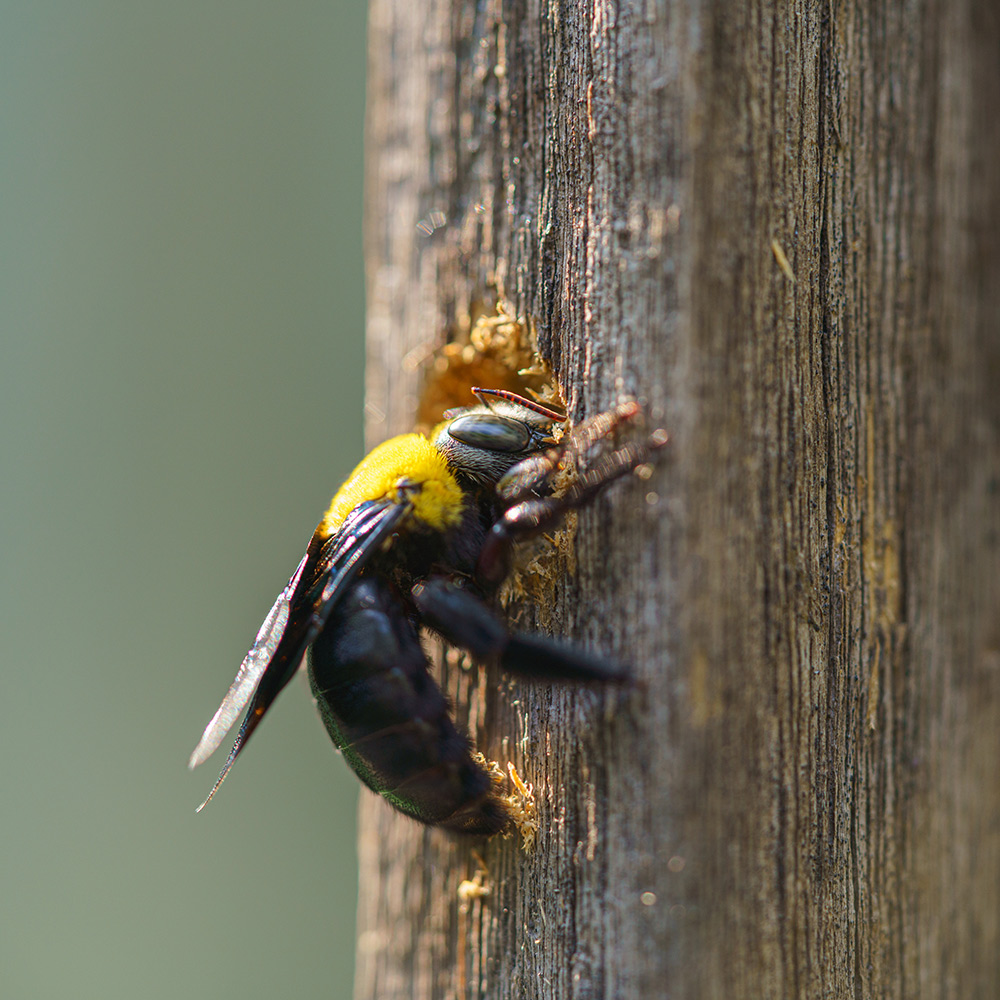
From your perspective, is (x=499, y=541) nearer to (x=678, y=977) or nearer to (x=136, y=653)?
(x=678, y=977)

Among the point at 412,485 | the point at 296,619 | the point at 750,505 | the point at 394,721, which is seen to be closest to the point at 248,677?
the point at 296,619

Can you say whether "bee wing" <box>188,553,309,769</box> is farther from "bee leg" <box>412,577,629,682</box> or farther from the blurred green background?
the blurred green background

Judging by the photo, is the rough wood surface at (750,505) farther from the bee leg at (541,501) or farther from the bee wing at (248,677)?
the bee wing at (248,677)

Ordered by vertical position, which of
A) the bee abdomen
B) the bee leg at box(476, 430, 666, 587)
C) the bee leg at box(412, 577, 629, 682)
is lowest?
the bee abdomen

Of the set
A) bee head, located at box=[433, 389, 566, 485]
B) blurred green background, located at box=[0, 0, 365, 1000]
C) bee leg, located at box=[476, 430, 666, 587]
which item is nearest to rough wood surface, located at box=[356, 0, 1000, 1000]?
bee leg, located at box=[476, 430, 666, 587]

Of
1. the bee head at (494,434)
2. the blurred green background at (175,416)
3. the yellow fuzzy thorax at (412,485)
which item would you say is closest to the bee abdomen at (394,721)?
the yellow fuzzy thorax at (412,485)

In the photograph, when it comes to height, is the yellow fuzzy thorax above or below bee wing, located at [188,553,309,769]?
above

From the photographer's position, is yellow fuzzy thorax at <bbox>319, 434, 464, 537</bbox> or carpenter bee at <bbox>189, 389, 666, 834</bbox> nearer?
carpenter bee at <bbox>189, 389, 666, 834</bbox>
